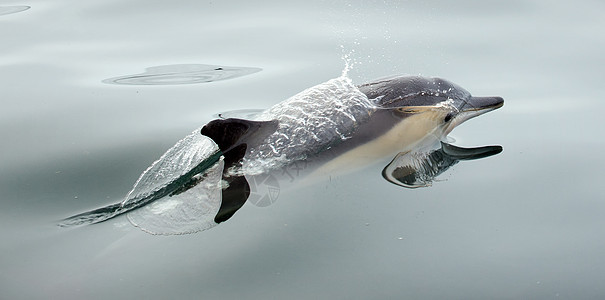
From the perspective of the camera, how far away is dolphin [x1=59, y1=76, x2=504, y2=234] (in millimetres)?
4602

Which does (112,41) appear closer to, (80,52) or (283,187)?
(80,52)

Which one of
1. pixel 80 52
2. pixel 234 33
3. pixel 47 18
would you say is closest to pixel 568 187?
pixel 234 33

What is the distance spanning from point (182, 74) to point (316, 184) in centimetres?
290

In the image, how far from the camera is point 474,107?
5.76 m

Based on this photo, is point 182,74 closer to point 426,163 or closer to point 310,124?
point 310,124

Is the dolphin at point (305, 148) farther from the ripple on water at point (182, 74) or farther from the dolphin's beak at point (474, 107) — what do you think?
the ripple on water at point (182, 74)

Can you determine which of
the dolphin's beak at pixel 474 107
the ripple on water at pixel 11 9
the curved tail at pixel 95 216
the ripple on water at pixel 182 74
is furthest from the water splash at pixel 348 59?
the ripple on water at pixel 11 9

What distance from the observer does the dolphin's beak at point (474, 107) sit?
572 cm

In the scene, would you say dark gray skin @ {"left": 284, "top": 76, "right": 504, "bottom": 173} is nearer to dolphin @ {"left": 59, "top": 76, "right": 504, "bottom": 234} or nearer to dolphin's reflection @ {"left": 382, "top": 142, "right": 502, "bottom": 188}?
dolphin @ {"left": 59, "top": 76, "right": 504, "bottom": 234}

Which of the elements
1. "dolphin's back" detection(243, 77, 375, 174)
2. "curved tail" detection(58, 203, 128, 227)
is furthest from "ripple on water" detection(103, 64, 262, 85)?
"curved tail" detection(58, 203, 128, 227)

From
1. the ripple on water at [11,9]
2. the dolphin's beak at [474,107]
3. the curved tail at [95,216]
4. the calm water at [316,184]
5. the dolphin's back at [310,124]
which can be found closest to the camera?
the calm water at [316,184]

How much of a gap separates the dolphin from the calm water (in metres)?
0.14

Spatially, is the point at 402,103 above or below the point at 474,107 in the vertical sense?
above

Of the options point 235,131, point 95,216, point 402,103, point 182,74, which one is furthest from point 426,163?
point 182,74
